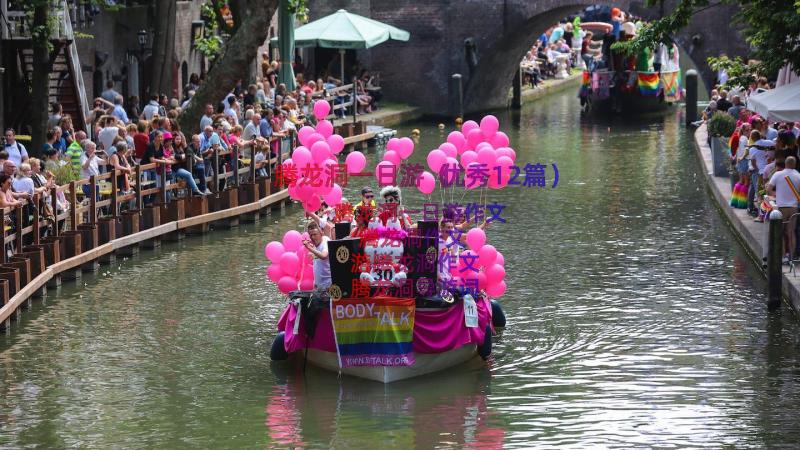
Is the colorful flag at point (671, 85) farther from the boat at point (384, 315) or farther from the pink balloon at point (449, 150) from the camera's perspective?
the boat at point (384, 315)

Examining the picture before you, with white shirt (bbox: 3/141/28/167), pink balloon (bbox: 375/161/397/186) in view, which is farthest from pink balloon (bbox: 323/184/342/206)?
white shirt (bbox: 3/141/28/167)

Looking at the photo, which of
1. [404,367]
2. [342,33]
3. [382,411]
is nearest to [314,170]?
[404,367]

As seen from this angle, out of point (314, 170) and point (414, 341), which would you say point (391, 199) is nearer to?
point (314, 170)

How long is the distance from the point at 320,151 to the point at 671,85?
33.5 m

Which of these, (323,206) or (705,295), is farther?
(705,295)

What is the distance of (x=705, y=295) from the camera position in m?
20.6

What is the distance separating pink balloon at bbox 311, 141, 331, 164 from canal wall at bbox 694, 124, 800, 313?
592 cm

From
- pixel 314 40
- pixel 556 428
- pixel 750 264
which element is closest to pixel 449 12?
pixel 314 40

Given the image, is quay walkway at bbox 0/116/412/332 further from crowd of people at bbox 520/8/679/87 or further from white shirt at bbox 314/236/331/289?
crowd of people at bbox 520/8/679/87

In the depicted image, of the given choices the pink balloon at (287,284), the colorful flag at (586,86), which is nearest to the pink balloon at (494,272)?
the pink balloon at (287,284)

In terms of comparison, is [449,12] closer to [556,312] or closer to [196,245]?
[196,245]

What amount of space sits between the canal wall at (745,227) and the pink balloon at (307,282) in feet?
19.4

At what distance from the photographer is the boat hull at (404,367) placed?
16.3m

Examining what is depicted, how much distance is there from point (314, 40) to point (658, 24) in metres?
18.4
